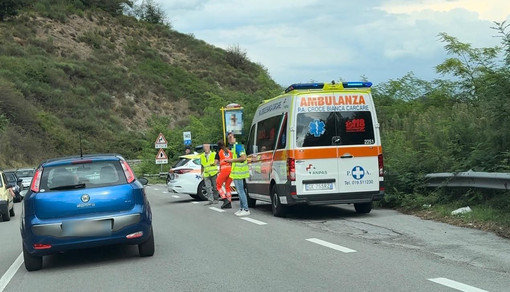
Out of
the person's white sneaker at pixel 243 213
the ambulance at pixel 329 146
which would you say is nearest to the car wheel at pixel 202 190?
the person's white sneaker at pixel 243 213

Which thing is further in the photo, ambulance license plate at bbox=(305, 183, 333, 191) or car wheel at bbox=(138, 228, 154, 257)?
ambulance license plate at bbox=(305, 183, 333, 191)

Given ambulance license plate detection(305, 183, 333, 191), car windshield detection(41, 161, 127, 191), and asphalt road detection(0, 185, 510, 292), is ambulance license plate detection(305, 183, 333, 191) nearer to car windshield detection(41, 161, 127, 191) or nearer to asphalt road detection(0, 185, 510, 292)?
asphalt road detection(0, 185, 510, 292)

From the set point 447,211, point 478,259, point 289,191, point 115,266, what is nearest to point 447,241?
point 478,259

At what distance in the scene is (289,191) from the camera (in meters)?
12.7

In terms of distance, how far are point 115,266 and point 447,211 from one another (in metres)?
6.69

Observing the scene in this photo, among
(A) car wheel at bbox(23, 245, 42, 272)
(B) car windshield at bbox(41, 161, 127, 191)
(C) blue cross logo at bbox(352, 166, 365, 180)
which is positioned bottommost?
(A) car wheel at bbox(23, 245, 42, 272)

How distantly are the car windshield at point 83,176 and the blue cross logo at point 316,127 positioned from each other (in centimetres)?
472

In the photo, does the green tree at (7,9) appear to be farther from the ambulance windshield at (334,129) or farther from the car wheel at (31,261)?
the car wheel at (31,261)

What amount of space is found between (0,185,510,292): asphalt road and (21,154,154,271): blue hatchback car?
42 cm

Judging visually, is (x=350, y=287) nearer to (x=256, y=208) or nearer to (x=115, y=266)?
(x=115, y=266)

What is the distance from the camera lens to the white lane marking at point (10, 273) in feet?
26.4

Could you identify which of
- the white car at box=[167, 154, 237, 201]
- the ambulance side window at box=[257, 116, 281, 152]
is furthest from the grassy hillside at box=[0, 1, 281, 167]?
the ambulance side window at box=[257, 116, 281, 152]

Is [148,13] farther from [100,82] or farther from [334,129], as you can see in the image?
[334,129]

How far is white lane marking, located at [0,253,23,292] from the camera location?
806 centimetres
